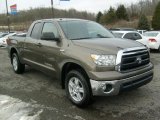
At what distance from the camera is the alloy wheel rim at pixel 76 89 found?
493 cm

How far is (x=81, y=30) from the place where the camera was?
18.9ft

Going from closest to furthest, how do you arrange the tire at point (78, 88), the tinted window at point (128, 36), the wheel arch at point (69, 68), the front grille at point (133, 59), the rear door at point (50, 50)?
the front grille at point (133, 59) → the tire at point (78, 88) → the wheel arch at point (69, 68) → the rear door at point (50, 50) → the tinted window at point (128, 36)

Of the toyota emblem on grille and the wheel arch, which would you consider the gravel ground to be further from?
the toyota emblem on grille

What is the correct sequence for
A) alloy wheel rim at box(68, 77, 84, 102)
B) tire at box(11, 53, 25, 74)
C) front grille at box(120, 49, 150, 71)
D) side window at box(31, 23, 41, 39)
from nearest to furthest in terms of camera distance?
front grille at box(120, 49, 150, 71)
alloy wheel rim at box(68, 77, 84, 102)
side window at box(31, 23, 41, 39)
tire at box(11, 53, 25, 74)

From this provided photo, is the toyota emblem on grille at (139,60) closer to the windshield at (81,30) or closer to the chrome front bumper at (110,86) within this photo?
the chrome front bumper at (110,86)

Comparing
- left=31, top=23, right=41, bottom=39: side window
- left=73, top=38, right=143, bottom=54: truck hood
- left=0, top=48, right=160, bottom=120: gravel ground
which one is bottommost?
left=0, top=48, right=160, bottom=120: gravel ground

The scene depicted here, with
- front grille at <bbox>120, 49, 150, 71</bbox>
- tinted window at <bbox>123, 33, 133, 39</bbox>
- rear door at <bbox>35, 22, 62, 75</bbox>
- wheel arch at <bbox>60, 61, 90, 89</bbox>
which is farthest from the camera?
tinted window at <bbox>123, 33, 133, 39</bbox>

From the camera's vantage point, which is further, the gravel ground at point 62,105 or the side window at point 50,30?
the side window at point 50,30

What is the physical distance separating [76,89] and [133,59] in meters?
1.33

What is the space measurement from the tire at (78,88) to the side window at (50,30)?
3.44ft

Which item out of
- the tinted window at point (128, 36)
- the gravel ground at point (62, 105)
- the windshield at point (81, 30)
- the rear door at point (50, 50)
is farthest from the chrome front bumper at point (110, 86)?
the tinted window at point (128, 36)

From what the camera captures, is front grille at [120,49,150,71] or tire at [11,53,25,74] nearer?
front grille at [120,49,150,71]

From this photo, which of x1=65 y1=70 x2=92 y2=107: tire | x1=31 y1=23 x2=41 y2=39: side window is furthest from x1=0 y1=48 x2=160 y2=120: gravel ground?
x1=31 y1=23 x2=41 y2=39: side window

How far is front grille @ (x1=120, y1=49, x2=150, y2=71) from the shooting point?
14.7 feet
